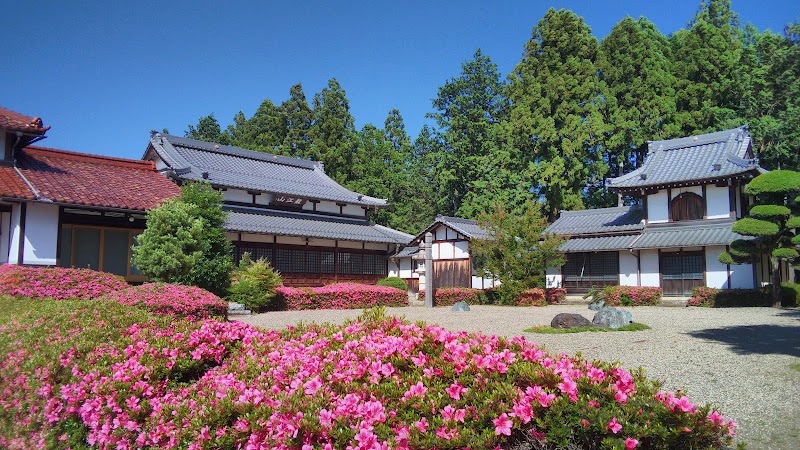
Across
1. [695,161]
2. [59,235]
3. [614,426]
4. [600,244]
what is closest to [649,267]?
[600,244]

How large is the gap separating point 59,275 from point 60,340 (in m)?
7.04

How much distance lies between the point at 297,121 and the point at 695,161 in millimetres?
30973

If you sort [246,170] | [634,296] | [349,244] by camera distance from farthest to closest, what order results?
1. [246,170]
2. [349,244]
3. [634,296]

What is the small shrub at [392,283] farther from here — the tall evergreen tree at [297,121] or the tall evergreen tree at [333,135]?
the tall evergreen tree at [297,121]

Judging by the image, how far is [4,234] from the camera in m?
16.2

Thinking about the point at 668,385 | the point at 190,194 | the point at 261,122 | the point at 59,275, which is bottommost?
the point at 668,385

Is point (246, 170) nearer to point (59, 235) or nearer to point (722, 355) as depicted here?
point (59, 235)

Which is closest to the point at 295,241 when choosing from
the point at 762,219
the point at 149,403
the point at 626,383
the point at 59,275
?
the point at 59,275

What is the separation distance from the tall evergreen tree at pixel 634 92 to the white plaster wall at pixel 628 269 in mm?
10649

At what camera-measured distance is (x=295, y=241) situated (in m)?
27.2

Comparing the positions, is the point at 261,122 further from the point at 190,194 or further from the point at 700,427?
the point at 700,427

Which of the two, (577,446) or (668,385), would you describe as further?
(668,385)

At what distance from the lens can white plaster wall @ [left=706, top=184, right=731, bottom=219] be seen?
25188mm

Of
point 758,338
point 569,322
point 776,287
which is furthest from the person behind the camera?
point 776,287
